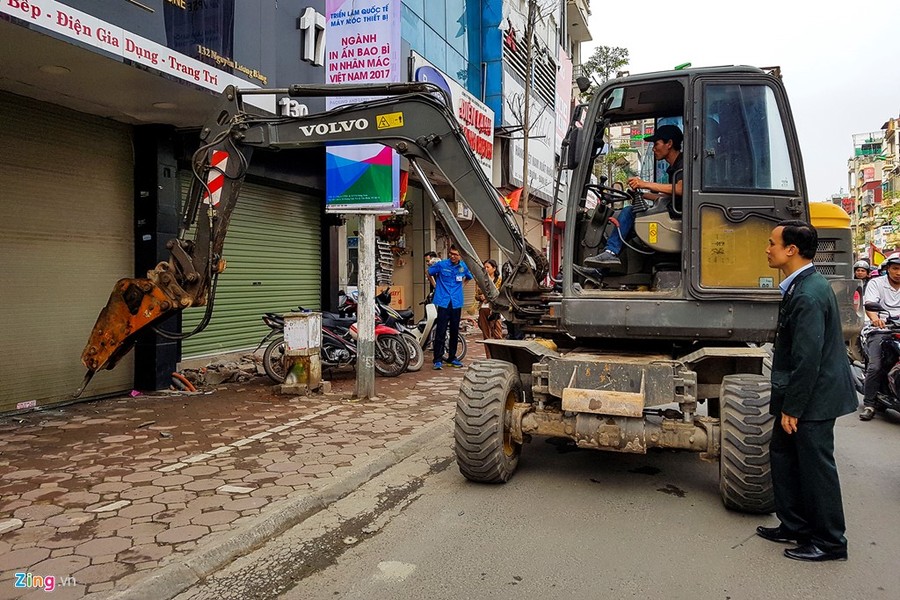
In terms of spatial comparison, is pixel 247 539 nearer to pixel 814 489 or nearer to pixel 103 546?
pixel 103 546

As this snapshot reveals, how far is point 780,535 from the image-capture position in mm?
3756

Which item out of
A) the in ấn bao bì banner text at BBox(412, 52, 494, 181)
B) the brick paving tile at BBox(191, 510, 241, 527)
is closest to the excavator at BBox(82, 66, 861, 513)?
the brick paving tile at BBox(191, 510, 241, 527)

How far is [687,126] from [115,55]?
5161 mm

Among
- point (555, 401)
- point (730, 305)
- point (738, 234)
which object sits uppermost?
point (738, 234)

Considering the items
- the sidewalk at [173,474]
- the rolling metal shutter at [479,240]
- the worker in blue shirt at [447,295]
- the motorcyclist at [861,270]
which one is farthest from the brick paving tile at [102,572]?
the rolling metal shutter at [479,240]

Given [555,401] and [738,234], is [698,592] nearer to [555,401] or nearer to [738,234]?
[555,401]

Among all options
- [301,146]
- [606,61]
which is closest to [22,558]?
[301,146]

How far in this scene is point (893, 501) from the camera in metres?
4.55

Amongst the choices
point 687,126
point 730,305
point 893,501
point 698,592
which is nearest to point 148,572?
point 698,592

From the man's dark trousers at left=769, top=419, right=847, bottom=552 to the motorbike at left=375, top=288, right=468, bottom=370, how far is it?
6.72m

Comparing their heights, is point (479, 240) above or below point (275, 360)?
above

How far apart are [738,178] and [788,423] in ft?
6.22

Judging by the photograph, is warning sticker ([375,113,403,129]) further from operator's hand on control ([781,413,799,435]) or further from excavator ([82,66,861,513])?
operator's hand on control ([781,413,799,435])

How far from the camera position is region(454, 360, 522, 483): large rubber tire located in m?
4.55
